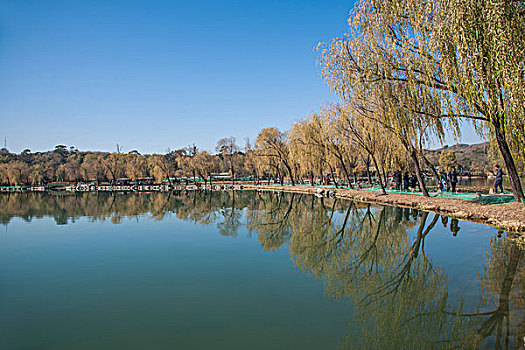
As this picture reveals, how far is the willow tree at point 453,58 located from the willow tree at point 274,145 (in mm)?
26019

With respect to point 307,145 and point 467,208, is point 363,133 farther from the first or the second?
point 467,208

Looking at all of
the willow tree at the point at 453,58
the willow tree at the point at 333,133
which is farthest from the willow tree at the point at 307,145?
the willow tree at the point at 453,58

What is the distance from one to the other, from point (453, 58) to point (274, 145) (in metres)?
31.1

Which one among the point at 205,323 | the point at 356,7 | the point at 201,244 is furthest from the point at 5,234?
the point at 356,7

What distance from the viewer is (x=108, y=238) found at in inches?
523

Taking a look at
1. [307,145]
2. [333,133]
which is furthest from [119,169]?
[333,133]

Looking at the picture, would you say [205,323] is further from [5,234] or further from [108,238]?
[5,234]

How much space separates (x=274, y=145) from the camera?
4072 centimetres

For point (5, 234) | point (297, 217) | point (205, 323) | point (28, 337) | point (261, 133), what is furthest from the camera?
point (261, 133)

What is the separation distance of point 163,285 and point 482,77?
916 cm

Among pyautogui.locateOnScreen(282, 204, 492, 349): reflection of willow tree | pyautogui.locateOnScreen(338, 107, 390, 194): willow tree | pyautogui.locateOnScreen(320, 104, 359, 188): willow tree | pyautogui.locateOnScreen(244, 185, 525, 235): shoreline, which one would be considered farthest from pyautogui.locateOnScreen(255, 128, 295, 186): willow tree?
pyautogui.locateOnScreen(282, 204, 492, 349): reflection of willow tree

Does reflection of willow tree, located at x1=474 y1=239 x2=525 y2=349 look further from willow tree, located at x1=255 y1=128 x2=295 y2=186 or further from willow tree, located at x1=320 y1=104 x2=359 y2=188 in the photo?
willow tree, located at x1=255 y1=128 x2=295 y2=186

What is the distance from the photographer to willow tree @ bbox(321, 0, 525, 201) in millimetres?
8094

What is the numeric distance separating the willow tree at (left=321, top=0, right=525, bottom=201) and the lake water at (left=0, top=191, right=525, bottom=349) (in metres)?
3.52
